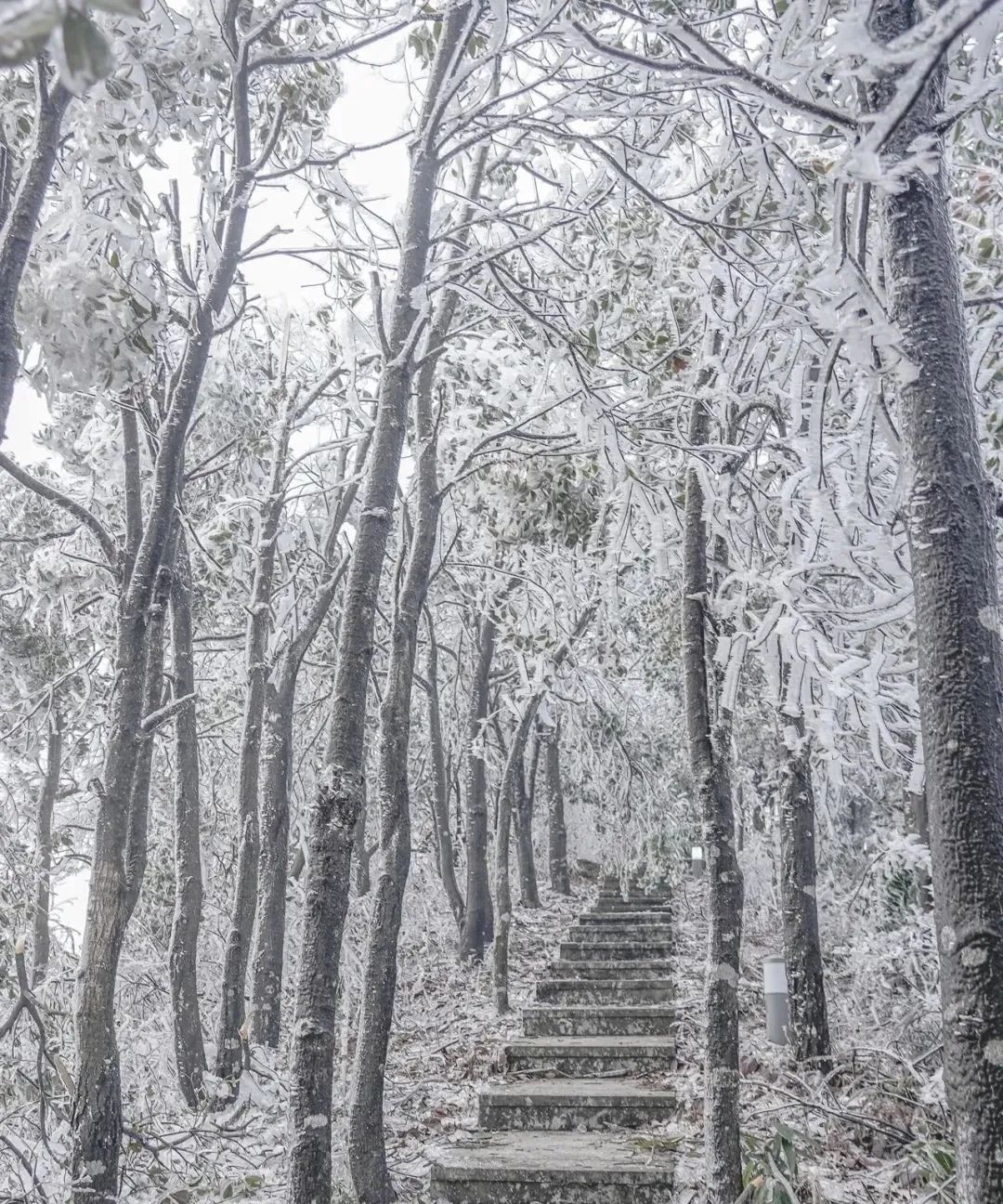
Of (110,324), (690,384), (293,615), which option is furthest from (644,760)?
(110,324)

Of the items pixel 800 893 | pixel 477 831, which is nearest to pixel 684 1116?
pixel 800 893

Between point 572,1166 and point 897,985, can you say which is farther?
point 897,985

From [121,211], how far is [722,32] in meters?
2.81

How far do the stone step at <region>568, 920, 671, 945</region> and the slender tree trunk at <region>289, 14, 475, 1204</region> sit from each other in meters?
7.65

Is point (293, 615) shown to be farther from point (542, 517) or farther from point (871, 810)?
point (871, 810)

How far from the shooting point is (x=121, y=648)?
4191 millimetres

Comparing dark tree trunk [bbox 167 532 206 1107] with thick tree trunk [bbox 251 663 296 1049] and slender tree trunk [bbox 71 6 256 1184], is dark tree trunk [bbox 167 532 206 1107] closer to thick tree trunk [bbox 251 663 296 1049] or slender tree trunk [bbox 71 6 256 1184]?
thick tree trunk [bbox 251 663 296 1049]

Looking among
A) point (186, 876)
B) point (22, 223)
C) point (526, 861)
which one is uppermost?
point (22, 223)

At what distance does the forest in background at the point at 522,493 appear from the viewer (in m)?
2.15

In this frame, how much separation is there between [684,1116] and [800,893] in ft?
7.81

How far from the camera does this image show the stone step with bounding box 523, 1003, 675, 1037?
25.4 feet

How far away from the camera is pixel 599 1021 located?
7793 millimetres

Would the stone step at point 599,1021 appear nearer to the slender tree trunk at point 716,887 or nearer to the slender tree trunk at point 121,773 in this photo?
the slender tree trunk at point 716,887

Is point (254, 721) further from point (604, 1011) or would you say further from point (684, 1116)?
point (684, 1116)
